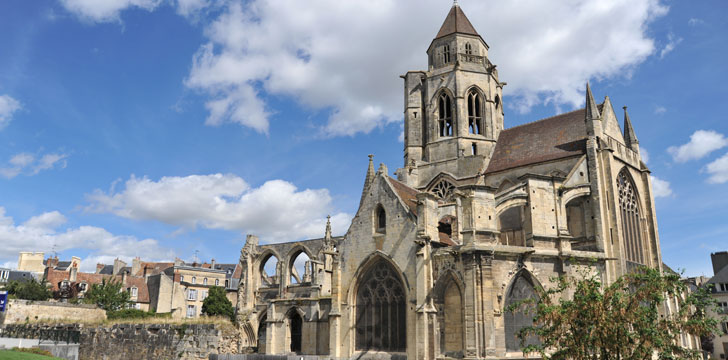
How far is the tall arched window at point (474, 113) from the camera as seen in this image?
29.0m

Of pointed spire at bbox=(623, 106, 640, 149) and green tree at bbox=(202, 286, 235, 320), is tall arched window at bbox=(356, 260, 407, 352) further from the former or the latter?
green tree at bbox=(202, 286, 235, 320)

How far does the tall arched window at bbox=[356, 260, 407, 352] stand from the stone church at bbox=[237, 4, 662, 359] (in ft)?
0.15

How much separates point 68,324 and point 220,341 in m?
8.81

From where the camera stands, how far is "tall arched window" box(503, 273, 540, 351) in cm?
1727

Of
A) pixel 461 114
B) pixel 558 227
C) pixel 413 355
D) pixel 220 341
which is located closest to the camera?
pixel 413 355

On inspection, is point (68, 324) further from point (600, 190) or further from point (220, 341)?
point (600, 190)

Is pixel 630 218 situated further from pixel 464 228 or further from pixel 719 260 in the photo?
pixel 719 260

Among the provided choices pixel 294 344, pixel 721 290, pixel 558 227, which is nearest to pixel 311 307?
pixel 294 344

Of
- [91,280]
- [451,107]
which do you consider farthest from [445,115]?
[91,280]

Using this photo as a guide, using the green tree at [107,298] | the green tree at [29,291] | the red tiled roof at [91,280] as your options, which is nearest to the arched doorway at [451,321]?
the green tree at [107,298]

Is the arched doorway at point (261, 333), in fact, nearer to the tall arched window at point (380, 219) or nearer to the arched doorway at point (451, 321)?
the tall arched window at point (380, 219)

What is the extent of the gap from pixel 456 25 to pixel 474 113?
508 cm

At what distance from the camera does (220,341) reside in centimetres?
2130

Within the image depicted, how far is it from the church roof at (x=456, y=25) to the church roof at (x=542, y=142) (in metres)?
6.03
